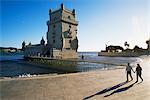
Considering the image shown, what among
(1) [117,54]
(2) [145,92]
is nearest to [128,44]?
(1) [117,54]

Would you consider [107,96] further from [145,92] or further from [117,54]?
[117,54]

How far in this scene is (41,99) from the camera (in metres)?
7.42

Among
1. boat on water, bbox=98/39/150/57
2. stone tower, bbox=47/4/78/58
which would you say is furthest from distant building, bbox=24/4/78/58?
boat on water, bbox=98/39/150/57

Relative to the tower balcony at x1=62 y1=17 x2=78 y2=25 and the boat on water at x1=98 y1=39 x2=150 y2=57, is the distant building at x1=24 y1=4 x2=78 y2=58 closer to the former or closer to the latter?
the tower balcony at x1=62 y1=17 x2=78 y2=25

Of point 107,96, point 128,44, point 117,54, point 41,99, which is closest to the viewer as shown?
point 41,99

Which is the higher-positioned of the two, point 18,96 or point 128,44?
point 128,44

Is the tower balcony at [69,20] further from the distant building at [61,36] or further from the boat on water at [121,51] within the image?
the boat on water at [121,51]

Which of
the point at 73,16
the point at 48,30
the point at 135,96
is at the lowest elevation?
the point at 135,96

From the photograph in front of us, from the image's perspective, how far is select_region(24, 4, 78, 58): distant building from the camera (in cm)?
6162

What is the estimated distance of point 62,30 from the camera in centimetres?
6203

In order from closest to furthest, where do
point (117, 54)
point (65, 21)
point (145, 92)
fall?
point (145, 92) → point (65, 21) → point (117, 54)

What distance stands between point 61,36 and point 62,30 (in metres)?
2.51

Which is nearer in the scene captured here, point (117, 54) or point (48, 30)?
point (48, 30)

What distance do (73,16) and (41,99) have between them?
64.3m
